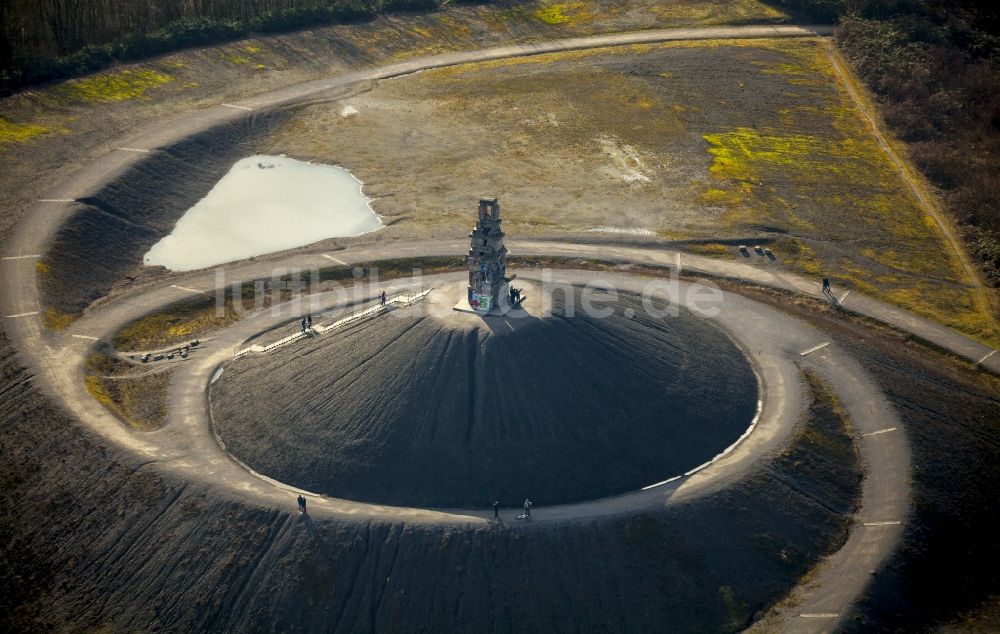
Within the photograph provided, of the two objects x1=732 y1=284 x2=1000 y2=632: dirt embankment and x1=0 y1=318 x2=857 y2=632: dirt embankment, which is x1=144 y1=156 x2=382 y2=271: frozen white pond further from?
x1=732 y1=284 x2=1000 y2=632: dirt embankment

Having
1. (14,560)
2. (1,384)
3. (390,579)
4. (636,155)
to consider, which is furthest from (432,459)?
(636,155)

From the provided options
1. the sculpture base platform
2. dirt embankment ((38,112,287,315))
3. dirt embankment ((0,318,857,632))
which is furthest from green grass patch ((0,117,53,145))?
the sculpture base platform

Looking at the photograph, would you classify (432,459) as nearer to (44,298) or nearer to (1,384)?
(1,384)

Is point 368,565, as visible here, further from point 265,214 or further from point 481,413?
point 265,214

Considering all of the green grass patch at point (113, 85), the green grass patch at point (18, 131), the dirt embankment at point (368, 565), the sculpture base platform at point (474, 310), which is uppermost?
the green grass patch at point (113, 85)

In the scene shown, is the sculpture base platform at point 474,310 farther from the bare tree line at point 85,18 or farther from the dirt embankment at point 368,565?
the bare tree line at point 85,18

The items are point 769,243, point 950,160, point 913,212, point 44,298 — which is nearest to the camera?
point 44,298

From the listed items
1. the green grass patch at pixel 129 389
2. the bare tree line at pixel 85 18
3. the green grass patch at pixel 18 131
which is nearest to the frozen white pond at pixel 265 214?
the green grass patch at pixel 129 389
